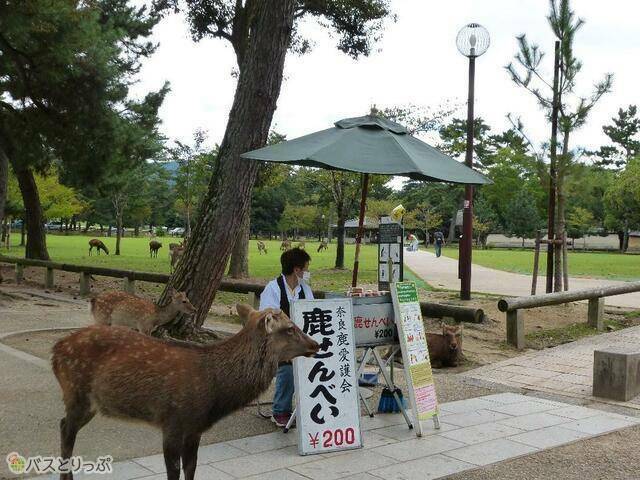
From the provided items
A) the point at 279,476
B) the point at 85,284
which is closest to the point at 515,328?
the point at 279,476

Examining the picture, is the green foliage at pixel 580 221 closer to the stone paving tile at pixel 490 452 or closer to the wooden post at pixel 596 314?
the wooden post at pixel 596 314

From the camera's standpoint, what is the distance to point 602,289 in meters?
10.8

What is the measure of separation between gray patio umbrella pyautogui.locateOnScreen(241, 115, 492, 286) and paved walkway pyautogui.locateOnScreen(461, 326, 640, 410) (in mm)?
2635

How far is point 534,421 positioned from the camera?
5.49 metres

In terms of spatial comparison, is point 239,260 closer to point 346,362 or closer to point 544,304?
point 544,304

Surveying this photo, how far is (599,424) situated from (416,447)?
1827mm

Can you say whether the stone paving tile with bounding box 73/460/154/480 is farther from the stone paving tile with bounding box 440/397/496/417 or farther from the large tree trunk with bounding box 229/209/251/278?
the large tree trunk with bounding box 229/209/251/278

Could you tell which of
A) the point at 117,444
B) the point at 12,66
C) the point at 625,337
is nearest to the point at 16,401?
the point at 117,444

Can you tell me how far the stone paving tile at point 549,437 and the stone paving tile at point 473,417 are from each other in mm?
442

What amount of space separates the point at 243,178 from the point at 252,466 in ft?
13.3

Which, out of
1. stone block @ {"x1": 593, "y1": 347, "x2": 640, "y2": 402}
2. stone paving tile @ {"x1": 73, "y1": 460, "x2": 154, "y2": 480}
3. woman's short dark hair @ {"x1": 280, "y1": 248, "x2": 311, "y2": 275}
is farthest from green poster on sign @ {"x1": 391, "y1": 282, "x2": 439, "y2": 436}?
stone block @ {"x1": 593, "y1": 347, "x2": 640, "y2": 402}

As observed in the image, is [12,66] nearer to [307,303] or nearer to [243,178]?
[243,178]

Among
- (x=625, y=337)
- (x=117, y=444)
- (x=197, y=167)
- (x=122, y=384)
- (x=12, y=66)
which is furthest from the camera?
(x=197, y=167)

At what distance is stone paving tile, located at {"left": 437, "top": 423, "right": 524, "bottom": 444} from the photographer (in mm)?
4914
